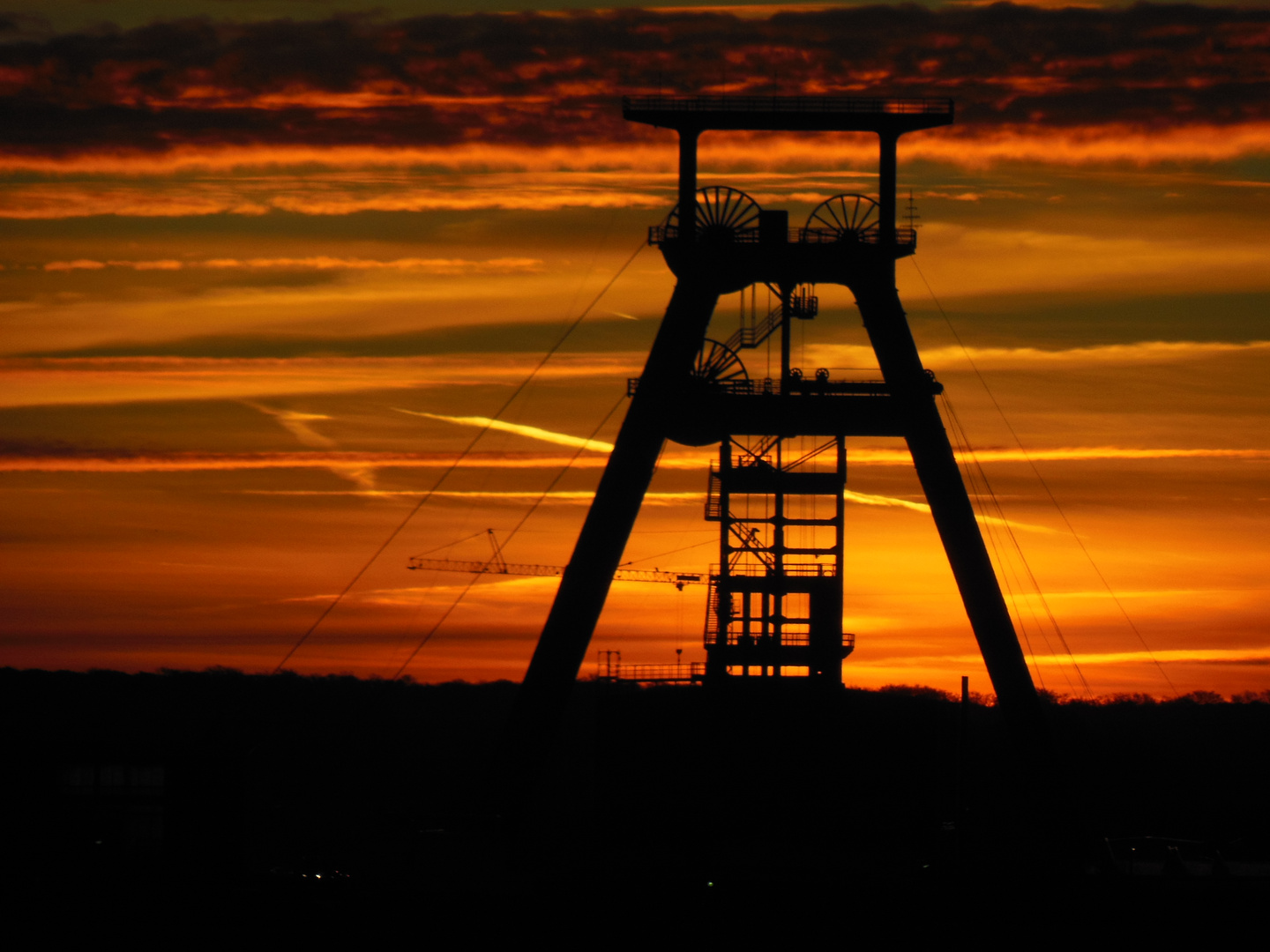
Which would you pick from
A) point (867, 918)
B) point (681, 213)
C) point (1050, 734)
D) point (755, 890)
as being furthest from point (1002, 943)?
point (681, 213)

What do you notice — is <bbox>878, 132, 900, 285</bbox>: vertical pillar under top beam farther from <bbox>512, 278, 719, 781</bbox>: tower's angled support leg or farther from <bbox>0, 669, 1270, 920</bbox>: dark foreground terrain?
<bbox>0, 669, 1270, 920</bbox>: dark foreground terrain

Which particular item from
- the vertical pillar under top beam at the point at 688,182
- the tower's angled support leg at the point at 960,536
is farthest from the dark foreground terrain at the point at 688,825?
the vertical pillar under top beam at the point at 688,182

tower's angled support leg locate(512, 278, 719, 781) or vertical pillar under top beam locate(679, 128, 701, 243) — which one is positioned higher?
vertical pillar under top beam locate(679, 128, 701, 243)

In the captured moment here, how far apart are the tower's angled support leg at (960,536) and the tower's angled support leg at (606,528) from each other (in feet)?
18.8

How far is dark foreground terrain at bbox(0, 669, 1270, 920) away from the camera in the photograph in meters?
32.7

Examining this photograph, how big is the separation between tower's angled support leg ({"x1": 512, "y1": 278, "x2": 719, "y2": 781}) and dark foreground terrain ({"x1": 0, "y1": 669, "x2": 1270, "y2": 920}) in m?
2.05

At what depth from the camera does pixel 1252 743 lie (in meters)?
99.1

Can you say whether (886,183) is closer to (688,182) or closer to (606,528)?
(688,182)

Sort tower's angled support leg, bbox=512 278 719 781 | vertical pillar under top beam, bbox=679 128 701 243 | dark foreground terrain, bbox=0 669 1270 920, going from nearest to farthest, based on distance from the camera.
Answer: dark foreground terrain, bbox=0 669 1270 920 → tower's angled support leg, bbox=512 278 719 781 → vertical pillar under top beam, bbox=679 128 701 243

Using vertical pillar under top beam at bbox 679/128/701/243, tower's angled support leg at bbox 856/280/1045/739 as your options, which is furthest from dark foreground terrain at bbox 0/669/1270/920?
vertical pillar under top beam at bbox 679/128/701/243

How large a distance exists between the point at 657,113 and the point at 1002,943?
2675cm

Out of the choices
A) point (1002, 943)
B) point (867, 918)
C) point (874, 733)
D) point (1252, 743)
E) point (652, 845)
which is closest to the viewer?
point (1002, 943)

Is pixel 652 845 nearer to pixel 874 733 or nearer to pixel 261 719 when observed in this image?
pixel 874 733

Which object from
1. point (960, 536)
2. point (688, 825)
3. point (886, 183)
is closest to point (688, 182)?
point (886, 183)
